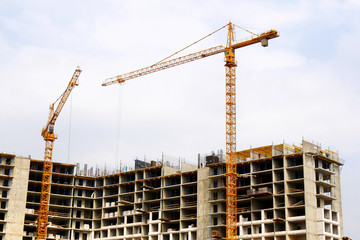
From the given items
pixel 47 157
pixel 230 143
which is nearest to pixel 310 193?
pixel 230 143

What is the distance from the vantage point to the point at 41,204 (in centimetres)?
14388

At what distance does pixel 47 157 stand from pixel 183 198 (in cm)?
3854

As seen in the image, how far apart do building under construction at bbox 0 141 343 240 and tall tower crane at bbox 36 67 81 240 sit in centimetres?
305

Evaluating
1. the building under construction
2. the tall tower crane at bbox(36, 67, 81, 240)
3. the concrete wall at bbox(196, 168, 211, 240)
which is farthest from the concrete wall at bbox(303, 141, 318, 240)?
the tall tower crane at bbox(36, 67, 81, 240)

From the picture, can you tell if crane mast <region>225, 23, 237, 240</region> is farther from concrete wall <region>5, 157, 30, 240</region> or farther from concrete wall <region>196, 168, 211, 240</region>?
concrete wall <region>5, 157, 30, 240</region>

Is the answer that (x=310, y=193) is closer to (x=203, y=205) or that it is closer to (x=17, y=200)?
(x=203, y=205)

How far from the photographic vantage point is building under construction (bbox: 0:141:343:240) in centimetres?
11469

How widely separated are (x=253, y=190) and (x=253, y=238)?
986 centimetres

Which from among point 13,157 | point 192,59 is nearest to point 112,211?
point 13,157

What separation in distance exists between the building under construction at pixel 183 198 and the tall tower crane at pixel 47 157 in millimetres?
3045

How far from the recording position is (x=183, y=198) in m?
135

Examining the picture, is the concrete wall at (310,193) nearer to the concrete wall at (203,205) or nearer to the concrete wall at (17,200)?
the concrete wall at (203,205)

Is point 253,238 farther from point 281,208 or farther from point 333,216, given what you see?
point 333,216

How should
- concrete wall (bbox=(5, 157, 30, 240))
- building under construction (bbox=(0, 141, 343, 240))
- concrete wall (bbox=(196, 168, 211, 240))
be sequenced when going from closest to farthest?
1. building under construction (bbox=(0, 141, 343, 240))
2. concrete wall (bbox=(196, 168, 211, 240))
3. concrete wall (bbox=(5, 157, 30, 240))
